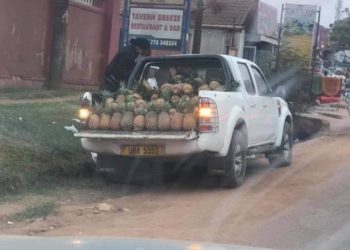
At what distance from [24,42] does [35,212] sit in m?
8.82

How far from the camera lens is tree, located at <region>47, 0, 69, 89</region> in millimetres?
15508

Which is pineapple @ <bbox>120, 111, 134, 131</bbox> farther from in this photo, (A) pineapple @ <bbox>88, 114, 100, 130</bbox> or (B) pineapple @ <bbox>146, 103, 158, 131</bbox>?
(A) pineapple @ <bbox>88, 114, 100, 130</bbox>

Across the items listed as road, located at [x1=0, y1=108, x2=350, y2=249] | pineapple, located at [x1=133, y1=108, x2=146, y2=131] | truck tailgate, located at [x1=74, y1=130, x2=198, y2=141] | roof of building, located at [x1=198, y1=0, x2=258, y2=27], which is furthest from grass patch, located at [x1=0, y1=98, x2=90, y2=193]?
roof of building, located at [x1=198, y1=0, x2=258, y2=27]

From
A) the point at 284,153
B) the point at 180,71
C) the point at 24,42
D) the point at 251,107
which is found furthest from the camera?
the point at 24,42

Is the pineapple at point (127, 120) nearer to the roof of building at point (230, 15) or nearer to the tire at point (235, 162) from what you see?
the tire at point (235, 162)

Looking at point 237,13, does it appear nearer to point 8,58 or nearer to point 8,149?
point 8,58

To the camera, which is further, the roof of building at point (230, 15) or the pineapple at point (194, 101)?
the roof of building at point (230, 15)

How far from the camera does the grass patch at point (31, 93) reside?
1389 cm

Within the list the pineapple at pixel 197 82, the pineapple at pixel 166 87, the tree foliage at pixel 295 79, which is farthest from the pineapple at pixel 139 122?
the tree foliage at pixel 295 79

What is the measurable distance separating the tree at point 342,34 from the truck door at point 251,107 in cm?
4943

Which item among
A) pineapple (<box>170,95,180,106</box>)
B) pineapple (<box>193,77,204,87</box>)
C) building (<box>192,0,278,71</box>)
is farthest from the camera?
building (<box>192,0,278,71</box>)

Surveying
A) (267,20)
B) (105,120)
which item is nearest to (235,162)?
(105,120)

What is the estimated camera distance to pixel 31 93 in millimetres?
14539

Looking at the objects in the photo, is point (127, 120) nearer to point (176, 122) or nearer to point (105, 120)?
point (105, 120)
